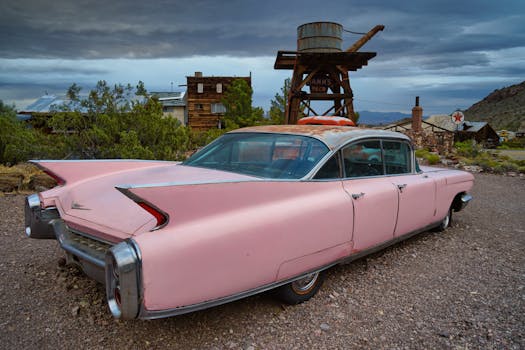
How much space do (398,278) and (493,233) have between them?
7.86 feet

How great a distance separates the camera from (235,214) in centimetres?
254

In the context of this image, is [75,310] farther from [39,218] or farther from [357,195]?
[357,195]

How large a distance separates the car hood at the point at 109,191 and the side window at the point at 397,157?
1.78 m

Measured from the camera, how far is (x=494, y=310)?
10.4 ft

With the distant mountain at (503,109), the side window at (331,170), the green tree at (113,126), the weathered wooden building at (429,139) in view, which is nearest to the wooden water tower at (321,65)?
the green tree at (113,126)

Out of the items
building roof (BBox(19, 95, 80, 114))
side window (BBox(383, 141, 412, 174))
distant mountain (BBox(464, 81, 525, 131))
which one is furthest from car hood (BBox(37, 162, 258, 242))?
distant mountain (BBox(464, 81, 525, 131))

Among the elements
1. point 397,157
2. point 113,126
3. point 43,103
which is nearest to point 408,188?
point 397,157

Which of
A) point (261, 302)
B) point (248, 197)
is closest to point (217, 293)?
point (248, 197)

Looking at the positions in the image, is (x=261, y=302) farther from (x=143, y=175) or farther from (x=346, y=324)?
(x=143, y=175)

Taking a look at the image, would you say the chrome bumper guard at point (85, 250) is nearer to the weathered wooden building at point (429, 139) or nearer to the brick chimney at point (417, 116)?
the weathered wooden building at point (429, 139)

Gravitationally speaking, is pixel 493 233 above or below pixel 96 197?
below

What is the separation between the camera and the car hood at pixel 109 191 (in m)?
2.51

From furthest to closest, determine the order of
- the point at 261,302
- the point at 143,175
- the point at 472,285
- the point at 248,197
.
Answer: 1. the point at 472,285
2. the point at 143,175
3. the point at 261,302
4. the point at 248,197

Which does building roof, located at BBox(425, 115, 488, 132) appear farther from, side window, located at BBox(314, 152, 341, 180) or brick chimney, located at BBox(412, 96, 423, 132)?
side window, located at BBox(314, 152, 341, 180)
